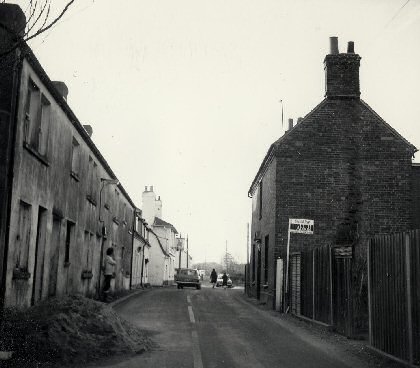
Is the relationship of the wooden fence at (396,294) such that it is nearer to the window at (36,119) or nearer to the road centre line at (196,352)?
the road centre line at (196,352)

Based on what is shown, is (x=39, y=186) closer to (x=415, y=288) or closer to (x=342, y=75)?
(x=415, y=288)

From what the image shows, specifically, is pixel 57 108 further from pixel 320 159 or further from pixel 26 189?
pixel 320 159

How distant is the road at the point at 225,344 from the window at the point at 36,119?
5.00m

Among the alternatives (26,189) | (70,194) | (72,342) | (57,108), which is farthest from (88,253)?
(72,342)

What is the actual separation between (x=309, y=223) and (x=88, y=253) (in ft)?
27.0

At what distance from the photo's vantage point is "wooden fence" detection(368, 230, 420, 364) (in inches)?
303

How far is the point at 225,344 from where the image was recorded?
1014 cm

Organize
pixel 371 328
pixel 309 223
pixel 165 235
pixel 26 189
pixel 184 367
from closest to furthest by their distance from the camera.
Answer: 1. pixel 184 367
2. pixel 371 328
3. pixel 26 189
4. pixel 309 223
5. pixel 165 235

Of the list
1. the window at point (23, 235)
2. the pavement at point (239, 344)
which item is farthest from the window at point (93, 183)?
the window at point (23, 235)

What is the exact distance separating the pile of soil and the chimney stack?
14220mm

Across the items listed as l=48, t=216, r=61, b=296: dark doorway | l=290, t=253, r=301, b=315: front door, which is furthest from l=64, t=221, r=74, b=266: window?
l=290, t=253, r=301, b=315: front door

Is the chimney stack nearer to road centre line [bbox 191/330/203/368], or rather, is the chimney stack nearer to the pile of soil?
road centre line [bbox 191/330/203/368]

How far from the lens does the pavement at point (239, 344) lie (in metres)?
8.40

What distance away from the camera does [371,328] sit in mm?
9422
